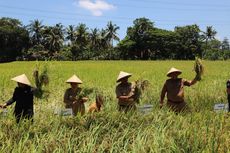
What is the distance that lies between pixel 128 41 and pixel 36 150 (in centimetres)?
4972

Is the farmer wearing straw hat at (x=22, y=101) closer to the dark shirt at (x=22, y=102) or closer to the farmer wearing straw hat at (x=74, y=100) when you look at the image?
the dark shirt at (x=22, y=102)

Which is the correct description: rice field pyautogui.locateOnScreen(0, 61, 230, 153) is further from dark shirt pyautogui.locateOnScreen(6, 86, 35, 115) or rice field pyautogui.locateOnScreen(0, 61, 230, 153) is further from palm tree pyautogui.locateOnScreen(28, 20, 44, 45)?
palm tree pyautogui.locateOnScreen(28, 20, 44, 45)

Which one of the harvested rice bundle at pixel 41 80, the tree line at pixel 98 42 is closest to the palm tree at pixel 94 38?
the tree line at pixel 98 42

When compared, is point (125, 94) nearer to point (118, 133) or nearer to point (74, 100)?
point (74, 100)

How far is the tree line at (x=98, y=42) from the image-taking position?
4969cm

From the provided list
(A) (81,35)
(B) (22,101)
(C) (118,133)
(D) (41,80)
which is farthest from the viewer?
(A) (81,35)

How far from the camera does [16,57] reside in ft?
162

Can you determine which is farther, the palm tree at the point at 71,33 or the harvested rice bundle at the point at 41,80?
the palm tree at the point at 71,33

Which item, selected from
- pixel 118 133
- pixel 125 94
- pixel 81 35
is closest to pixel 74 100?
pixel 125 94

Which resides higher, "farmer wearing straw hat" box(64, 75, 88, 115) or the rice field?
"farmer wearing straw hat" box(64, 75, 88, 115)

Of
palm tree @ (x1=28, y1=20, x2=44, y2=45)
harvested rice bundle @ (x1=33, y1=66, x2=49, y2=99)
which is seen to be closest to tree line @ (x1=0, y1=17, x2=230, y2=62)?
palm tree @ (x1=28, y1=20, x2=44, y2=45)

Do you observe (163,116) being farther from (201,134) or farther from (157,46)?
(157,46)

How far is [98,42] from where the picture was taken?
194 ft

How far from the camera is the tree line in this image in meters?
49.7
